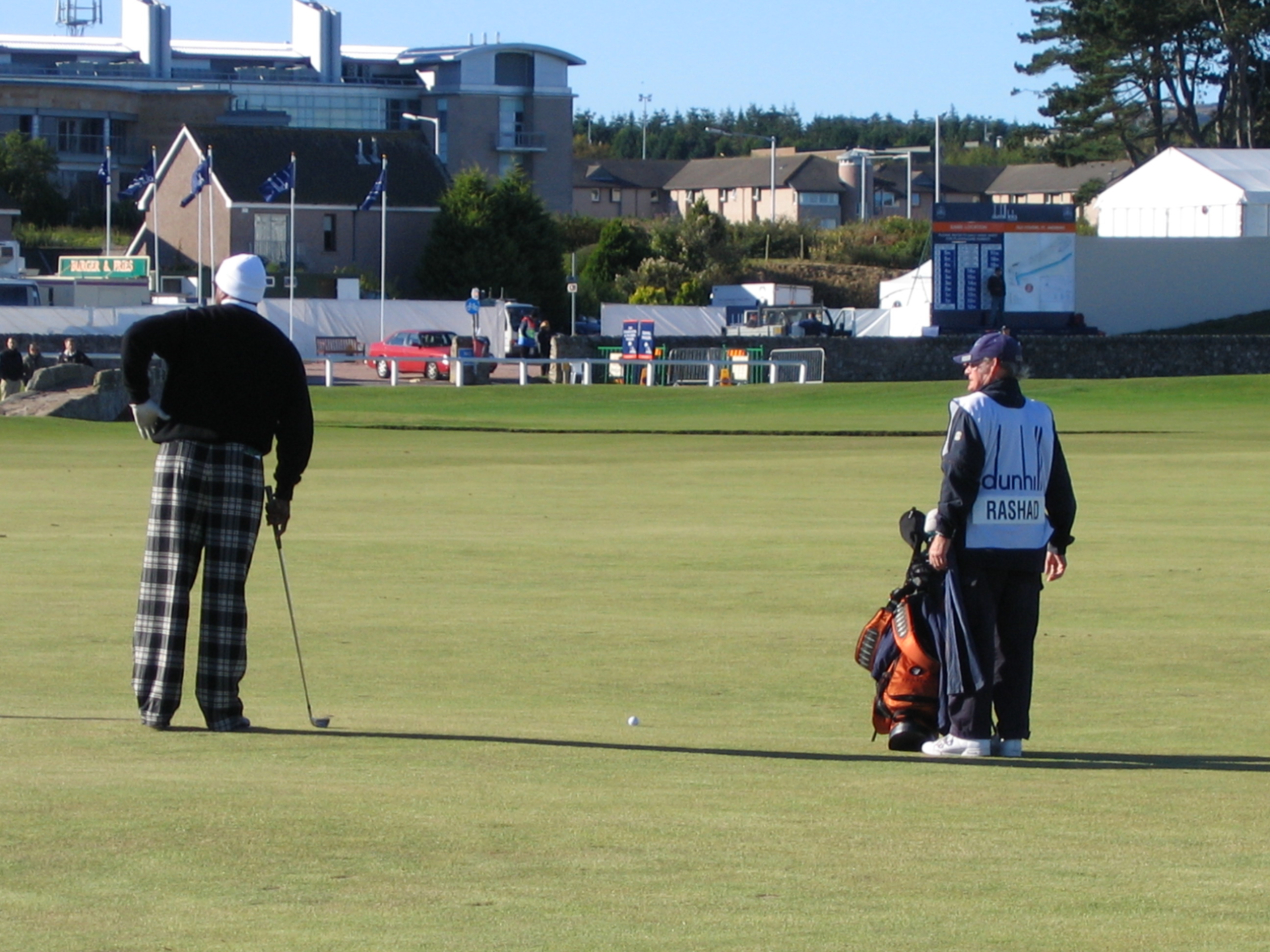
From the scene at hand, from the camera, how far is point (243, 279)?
26.2ft

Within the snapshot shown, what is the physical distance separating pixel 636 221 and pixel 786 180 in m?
48.5

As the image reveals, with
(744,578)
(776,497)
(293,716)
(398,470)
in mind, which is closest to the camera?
(293,716)

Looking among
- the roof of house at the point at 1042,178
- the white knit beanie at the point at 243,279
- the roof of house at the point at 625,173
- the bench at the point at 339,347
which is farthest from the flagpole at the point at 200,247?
the roof of house at the point at 1042,178

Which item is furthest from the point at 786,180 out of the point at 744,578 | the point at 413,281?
the point at 744,578

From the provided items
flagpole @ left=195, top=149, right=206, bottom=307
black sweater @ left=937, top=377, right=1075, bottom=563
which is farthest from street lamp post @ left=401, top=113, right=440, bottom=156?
black sweater @ left=937, top=377, right=1075, bottom=563

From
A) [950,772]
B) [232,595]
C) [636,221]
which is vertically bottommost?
[950,772]

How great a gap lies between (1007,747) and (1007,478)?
111 cm

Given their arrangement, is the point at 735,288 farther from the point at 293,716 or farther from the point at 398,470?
the point at 293,716

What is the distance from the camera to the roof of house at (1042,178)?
17025 cm

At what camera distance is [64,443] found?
1204 inches

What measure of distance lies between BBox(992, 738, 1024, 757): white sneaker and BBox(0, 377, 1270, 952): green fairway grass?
19 cm

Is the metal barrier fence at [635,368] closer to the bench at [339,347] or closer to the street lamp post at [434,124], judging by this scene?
the bench at [339,347]

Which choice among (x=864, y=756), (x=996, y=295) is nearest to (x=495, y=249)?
(x=996, y=295)

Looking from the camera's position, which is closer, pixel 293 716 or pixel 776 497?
pixel 293 716
